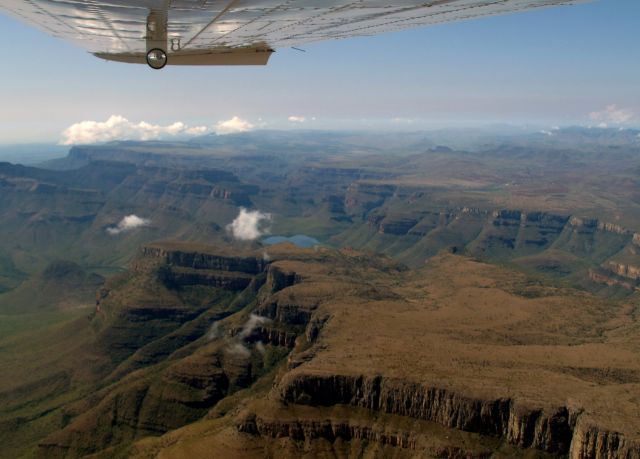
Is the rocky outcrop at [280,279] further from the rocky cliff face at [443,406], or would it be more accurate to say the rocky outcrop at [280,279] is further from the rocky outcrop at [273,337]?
the rocky cliff face at [443,406]

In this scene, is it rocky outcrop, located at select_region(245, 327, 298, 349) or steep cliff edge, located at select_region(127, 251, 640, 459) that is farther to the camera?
rocky outcrop, located at select_region(245, 327, 298, 349)

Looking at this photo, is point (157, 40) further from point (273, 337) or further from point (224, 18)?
point (273, 337)

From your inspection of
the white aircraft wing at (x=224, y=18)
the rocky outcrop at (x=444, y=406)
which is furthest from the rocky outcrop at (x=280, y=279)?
the white aircraft wing at (x=224, y=18)

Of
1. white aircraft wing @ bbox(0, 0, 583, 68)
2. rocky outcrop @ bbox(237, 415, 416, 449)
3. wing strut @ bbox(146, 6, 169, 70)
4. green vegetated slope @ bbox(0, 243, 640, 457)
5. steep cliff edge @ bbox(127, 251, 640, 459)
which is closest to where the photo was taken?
white aircraft wing @ bbox(0, 0, 583, 68)

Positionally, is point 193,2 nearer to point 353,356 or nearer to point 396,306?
point 353,356

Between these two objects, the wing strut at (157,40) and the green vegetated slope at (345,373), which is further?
the green vegetated slope at (345,373)

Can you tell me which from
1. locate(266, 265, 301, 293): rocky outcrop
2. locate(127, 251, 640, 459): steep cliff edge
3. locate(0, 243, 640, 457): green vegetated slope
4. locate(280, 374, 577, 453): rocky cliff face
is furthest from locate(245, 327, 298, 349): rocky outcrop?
locate(280, 374, 577, 453): rocky cliff face

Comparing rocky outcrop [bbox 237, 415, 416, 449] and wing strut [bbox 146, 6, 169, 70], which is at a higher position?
wing strut [bbox 146, 6, 169, 70]

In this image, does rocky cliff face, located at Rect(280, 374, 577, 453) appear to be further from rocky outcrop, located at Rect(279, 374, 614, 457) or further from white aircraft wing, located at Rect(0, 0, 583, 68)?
white aircraft wing, located at Rect(0, 0, 583, 68)
